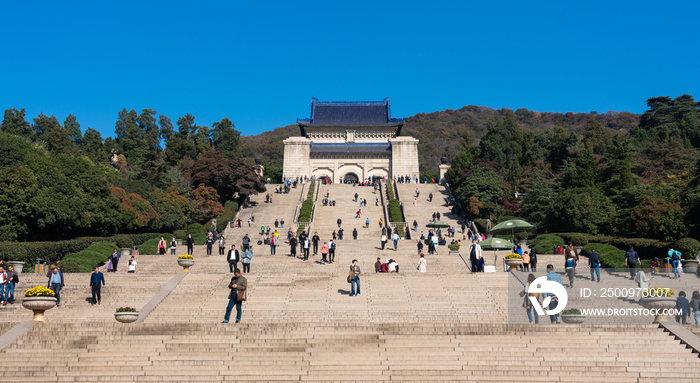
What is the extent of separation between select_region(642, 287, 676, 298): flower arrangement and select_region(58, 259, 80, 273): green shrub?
18.0 meters

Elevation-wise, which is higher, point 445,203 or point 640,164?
point 640,164

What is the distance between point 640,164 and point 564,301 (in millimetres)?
35651

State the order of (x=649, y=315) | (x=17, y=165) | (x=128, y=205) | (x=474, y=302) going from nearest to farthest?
(x=649, y=315)
(x=474, y=302)
(x=17, y=165)
(x=128, y=205)

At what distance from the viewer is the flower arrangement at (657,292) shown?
1436cm

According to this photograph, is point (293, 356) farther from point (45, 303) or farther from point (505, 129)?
point (505, 129)

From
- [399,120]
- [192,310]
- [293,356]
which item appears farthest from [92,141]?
[293,356]

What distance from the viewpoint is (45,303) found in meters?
14.3

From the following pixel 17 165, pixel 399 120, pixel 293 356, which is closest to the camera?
pixel 293 356

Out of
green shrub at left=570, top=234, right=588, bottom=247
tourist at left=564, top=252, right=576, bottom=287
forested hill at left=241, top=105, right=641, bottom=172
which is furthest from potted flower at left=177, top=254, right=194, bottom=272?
forested hill at left=241, top=105, right=641, bottom=172

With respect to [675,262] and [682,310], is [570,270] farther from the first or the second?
[675,262]

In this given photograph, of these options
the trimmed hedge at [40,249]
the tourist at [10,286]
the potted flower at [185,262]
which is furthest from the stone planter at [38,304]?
the trimmed hedge at [40,249]

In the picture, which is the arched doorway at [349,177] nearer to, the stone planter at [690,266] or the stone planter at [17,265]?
the stone planter at [17,265]

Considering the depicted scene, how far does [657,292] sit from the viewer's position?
14.6 meters

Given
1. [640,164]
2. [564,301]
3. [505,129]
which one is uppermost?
[505,129]
